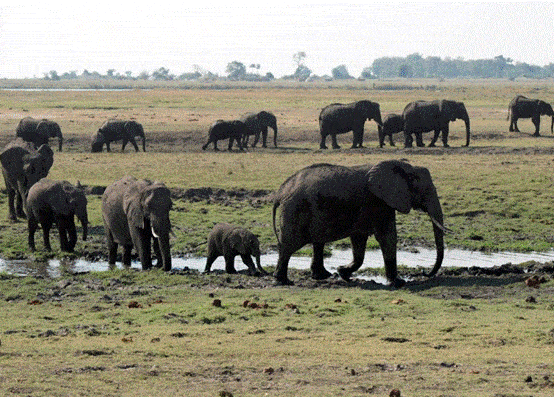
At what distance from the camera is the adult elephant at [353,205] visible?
16.7m

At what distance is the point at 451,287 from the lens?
15828 millimetres

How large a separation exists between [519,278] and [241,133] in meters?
26.2

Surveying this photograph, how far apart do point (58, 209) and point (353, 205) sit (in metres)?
6.48

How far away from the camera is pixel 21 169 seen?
79.7 ft

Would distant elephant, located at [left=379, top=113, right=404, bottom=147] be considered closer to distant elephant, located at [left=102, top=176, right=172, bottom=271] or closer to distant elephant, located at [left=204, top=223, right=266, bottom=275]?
distant elephant, located at [left=102, top=176, right=172, bottom=271]

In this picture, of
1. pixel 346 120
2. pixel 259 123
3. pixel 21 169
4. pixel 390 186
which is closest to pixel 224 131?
pixel 259 123

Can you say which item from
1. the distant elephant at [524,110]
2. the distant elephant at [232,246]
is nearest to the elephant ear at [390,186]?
the distant elephant at [232,246]

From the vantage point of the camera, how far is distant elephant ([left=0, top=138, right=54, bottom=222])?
78.3 ft

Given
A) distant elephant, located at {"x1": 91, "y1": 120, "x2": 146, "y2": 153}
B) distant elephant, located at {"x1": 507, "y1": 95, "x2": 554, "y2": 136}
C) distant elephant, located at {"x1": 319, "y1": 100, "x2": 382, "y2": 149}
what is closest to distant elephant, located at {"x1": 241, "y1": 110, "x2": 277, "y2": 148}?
distant elephant, located at {"x1": 319, "y1": 100, "x2": 382, "y2": 149}

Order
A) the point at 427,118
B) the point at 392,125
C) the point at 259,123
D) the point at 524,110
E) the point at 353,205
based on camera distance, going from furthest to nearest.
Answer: the point at 524,110 < the point at 259,123 < the point at 392,125 < the point at 427,118 < the point at 353,205

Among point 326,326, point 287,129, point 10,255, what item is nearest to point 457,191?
point 10,255

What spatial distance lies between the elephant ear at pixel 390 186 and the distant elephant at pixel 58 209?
21.5 ft

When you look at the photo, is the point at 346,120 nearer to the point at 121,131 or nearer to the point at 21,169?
the point at 121,131

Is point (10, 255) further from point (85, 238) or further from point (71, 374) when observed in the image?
point (71, 374)
